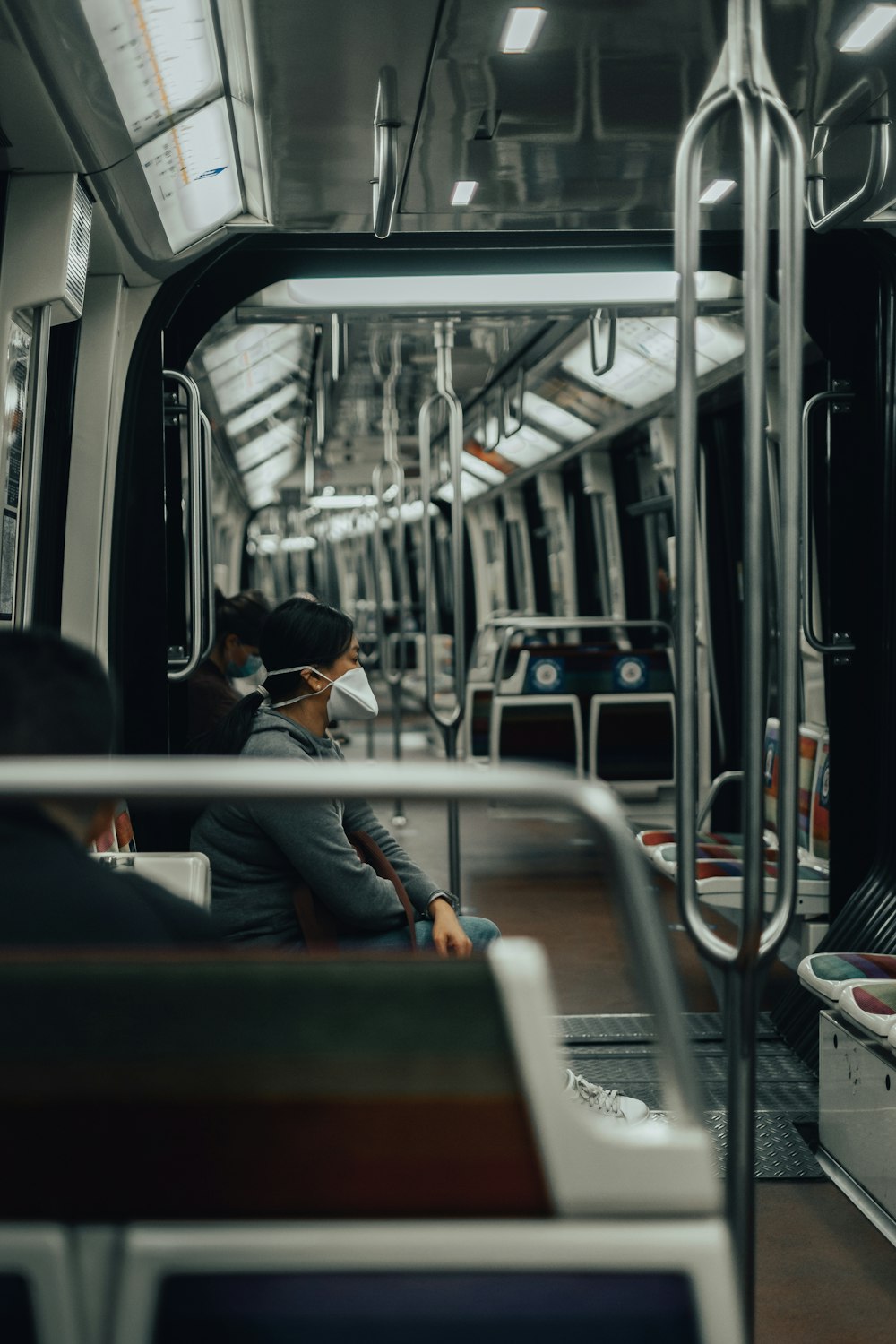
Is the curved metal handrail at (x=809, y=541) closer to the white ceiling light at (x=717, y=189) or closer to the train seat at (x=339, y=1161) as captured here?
the white ceiling light at (x=717, y=189)

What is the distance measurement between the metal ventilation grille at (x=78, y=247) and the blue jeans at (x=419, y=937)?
1559mm

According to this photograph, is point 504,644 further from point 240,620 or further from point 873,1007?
point 873,1007

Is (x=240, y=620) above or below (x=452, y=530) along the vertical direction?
below

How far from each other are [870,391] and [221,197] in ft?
6.74

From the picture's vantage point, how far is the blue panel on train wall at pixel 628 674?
26.6ft

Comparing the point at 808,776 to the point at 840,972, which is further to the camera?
the point at 808,776

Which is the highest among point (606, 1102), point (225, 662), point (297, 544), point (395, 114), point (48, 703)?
point (297, 544)

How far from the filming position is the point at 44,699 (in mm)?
1415

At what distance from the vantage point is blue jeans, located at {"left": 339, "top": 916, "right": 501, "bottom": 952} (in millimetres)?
3025

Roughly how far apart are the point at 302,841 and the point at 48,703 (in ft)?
4.84

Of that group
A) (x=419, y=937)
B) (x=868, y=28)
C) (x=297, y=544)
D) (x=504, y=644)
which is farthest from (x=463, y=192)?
(x=297, y=544)

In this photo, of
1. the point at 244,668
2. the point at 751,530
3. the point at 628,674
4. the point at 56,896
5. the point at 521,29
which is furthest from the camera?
the point at 628,674

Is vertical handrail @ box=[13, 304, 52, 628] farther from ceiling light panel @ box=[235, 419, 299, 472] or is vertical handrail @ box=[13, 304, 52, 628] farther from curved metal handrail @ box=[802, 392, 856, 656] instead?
ceiling light panel @ box=[235, 419, 299, 472]

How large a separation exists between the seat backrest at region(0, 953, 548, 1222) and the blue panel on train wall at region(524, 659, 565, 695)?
274 inches
